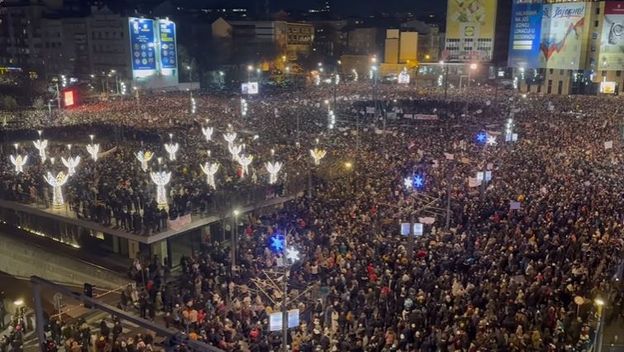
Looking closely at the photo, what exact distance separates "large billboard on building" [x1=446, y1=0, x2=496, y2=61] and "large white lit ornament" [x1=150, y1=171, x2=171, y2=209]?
62611mm

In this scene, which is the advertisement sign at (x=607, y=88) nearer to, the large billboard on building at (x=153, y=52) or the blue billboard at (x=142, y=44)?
the large billboard on building at (x=153, y=52)

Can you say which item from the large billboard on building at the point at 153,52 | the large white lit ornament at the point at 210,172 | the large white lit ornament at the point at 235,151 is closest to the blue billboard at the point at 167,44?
the large billboard on building at the point at 153,52

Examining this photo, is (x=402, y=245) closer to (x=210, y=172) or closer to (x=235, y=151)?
(x=210, y=172)

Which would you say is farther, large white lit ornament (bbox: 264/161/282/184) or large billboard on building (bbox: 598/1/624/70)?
large billboard on building (bbox: 598/1/624/70)

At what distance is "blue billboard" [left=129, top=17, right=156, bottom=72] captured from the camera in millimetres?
73312

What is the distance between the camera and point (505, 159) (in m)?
26.9

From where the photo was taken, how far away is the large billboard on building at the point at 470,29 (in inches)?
2970

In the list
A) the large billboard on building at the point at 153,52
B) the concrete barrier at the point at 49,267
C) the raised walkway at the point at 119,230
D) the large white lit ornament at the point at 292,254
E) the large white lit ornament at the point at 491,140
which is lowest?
the concrete barrier at the point at 49,267

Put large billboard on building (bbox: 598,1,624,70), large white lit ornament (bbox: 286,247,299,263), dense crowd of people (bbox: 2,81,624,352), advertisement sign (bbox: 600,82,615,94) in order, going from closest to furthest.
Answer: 1. dense crowd of people (bbox: 2,81,624,352)
2. large white lit ornament (bbox: 286,247,299,263)
3. advertisement sign (bbox: 600,82,615,94)
4. large billboard on building (bbox: 598,1,624,70)

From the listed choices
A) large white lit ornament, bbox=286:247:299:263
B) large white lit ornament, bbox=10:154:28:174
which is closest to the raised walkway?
large white lit ornament, bbox=10:154:28:174

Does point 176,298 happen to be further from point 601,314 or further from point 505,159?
point 505,159

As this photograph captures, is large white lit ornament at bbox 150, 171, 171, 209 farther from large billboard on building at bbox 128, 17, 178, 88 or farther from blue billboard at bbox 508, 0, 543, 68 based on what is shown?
blue billboard at bbox 508, 0, 543, 68

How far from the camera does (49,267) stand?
21.8 m

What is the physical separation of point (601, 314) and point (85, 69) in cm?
7713
